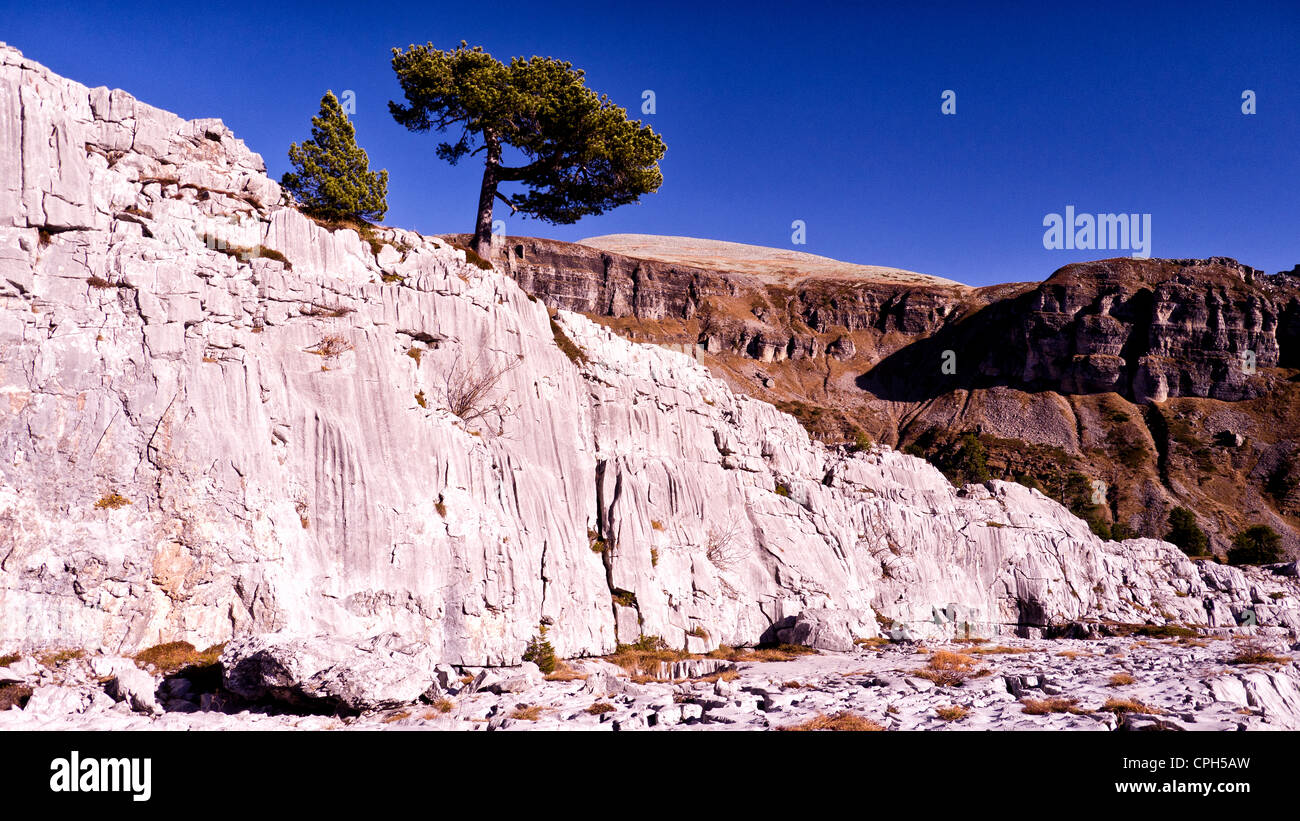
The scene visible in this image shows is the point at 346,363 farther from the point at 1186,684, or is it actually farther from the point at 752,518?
the point at 1186,684

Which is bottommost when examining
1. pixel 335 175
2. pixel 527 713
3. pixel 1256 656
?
pixel 1256 656

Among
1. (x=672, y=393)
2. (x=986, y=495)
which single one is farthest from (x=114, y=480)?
(x=986, y=495)

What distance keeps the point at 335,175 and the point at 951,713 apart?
34.2 metres

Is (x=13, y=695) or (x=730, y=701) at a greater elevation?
(x=13, y=695)

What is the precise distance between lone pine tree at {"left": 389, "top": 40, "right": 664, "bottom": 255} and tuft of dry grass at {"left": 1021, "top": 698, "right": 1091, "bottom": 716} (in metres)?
34.2

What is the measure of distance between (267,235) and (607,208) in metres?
21.7

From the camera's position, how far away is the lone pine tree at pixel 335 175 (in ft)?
108

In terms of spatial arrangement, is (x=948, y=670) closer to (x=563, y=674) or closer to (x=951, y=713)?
(x=951, y=713)

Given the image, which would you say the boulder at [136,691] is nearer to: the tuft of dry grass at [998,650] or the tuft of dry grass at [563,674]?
the tuft of dry grass at [563,674]

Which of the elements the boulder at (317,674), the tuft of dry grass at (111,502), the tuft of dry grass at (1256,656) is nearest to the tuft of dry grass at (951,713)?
the boulder at (317,674)

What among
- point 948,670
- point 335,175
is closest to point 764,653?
point 948,670

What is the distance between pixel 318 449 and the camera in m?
24.1

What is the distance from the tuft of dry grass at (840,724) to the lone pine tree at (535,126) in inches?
1277
